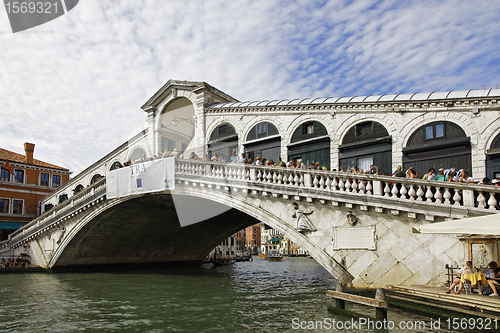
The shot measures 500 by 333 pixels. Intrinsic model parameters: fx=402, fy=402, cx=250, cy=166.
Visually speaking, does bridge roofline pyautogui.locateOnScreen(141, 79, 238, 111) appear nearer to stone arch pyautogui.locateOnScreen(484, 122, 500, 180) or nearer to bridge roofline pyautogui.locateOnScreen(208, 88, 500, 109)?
bridge roofline pyautogui.locateOnScreen(208, 88, 500, 109)

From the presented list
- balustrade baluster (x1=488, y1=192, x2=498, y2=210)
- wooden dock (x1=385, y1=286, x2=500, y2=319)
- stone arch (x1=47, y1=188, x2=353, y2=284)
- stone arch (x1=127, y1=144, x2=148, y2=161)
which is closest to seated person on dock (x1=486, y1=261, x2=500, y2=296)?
wooden dock (x1=385, y1=286, x2=500, y2=319)

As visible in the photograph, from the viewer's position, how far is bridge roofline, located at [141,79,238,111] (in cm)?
2014

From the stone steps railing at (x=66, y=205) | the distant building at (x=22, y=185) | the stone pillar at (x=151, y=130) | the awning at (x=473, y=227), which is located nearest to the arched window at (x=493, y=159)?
the awning at (x=473, y=227)

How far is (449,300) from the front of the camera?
8.23 metres

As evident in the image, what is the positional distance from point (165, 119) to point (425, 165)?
14.1m

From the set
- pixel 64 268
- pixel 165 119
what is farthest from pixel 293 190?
pixel 64 268

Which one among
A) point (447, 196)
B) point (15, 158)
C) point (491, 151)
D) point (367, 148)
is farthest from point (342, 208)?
point (15, 158)

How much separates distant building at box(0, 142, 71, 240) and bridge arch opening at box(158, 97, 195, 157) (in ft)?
39.5

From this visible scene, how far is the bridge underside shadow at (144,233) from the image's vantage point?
20.6m

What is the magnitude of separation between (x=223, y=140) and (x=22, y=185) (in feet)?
64.6

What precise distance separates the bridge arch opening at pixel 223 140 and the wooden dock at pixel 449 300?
417 inches

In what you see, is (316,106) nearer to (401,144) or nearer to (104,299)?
(401,144)

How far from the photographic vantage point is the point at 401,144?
13.8 meters

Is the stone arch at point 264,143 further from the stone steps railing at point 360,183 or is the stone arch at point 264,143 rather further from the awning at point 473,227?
the awning at point 473,227
